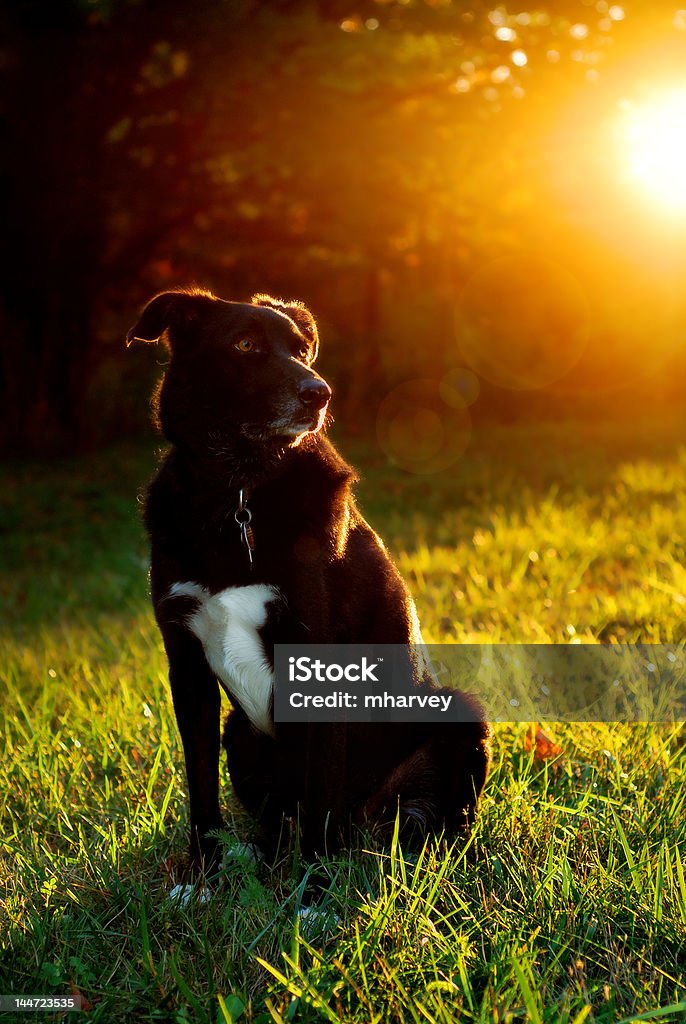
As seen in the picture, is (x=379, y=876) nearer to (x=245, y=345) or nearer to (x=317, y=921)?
(x=317, y=921)

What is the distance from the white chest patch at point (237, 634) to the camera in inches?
102

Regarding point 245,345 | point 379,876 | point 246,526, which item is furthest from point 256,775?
point 245,345

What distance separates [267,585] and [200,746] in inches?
24.8

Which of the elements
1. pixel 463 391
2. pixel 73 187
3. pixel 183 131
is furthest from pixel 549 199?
pixel 463 391

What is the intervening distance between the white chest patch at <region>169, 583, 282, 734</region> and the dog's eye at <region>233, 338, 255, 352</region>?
750 millimetres

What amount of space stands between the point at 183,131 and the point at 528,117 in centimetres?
438

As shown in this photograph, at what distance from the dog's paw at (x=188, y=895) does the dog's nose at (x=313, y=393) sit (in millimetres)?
1448

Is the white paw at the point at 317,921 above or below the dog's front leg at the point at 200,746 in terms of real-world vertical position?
below

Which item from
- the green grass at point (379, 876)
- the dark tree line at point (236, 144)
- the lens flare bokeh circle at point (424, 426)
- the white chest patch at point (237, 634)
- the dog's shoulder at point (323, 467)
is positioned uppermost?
the dark tree line at point (236, 144)

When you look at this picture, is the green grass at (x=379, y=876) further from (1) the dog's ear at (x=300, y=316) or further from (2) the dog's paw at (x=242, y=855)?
(1) the dog's ear at (x=300, y=316)

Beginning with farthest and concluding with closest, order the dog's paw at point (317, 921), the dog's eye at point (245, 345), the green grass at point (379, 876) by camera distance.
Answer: the dog's eye at point (245, 345)
the dog's paw at point (317, 921)
the green grass at point (379, 876)

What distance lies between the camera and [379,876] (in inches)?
103

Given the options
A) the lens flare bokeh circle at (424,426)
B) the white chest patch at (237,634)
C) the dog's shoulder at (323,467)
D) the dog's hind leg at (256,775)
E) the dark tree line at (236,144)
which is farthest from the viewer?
the lens flare bokeh circle at (424,426)

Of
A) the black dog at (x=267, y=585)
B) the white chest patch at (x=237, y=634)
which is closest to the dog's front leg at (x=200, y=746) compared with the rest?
the black dog at (x=267, y=585)
